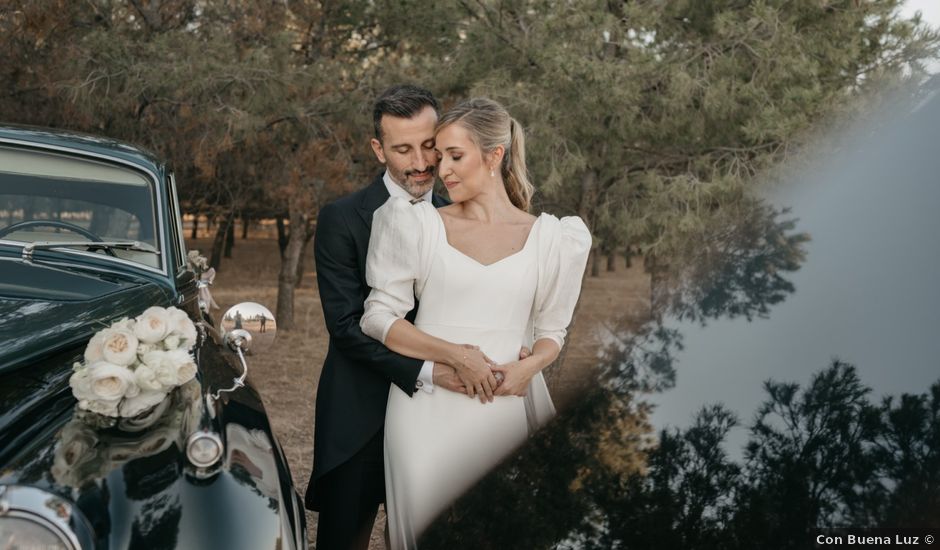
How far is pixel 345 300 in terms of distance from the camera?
101 inches

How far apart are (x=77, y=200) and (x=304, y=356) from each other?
27.6ft

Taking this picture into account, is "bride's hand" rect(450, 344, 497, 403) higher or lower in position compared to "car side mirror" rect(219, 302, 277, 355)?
lower

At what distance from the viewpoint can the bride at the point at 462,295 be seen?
91.1 inches

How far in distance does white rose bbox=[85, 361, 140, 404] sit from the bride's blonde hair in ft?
3.49

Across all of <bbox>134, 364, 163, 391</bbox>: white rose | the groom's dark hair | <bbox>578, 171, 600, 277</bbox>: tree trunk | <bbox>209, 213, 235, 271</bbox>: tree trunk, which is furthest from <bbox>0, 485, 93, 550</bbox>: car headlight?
<bbox>209, 213, 235, 271</bbox>: tree trunk

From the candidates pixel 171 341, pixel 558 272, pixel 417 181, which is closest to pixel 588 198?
pixel 417 181

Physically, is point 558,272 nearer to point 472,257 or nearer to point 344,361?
point 472,257

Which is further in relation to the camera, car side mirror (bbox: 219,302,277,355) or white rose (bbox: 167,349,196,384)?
car side mirror (bbox: 219,302,277,355)

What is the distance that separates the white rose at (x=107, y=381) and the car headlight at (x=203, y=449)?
0.64 ft

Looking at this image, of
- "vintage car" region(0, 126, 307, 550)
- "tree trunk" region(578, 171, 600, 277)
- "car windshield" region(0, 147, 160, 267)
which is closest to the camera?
"vintage car" region(0, 126, 307, 550)

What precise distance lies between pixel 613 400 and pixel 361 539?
1.85m

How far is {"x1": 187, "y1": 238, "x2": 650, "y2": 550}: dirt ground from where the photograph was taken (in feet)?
3.98

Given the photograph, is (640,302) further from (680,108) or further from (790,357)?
(680,108)

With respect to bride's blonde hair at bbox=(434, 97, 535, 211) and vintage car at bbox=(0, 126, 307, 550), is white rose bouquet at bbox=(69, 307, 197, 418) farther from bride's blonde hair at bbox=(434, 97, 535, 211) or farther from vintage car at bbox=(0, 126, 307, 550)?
bride's blonde hair at bbox=(434, 97, 535, 211)
